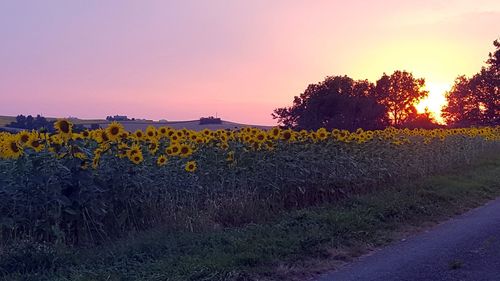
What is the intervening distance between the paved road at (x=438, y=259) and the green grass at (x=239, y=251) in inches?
14.7

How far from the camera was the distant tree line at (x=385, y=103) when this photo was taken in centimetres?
4106

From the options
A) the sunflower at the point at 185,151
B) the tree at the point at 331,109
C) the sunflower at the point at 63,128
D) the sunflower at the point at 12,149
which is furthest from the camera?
the tree at the point at 331,109

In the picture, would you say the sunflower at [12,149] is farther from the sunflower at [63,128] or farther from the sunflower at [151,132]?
the sunflower at [151,132]

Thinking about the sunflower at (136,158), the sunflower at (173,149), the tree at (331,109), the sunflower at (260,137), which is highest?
the tree at (331,109)

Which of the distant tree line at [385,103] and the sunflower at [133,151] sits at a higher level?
the distant tree line at [385,103]

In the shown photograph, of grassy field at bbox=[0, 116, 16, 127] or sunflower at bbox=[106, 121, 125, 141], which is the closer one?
sunflower at bbox=[106, 121, 125, 141]

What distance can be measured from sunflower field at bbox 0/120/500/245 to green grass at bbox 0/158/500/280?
547mm

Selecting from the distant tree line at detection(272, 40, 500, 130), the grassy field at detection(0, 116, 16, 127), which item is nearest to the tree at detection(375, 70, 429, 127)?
the distant tree line at detection(272, 40, 500, 130)

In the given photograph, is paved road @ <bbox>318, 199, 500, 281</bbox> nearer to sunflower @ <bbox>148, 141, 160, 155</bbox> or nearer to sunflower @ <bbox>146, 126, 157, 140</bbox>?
sunflower @ <bbox>148, 141, 160, 155</bbox>

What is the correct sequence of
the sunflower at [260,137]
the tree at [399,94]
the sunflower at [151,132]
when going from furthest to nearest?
the tree at [399,94] → the sunflower at [260,137] → the sunflower at [151,132]

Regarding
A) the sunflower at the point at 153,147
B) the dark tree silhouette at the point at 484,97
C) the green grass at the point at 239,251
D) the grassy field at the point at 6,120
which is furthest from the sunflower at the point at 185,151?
the dark tree silhouette at the point at 484,97

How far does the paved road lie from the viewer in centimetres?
686

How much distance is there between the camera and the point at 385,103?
4891 cm

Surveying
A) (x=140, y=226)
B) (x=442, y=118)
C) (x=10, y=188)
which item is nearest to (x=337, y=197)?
(x=140, y=226)
